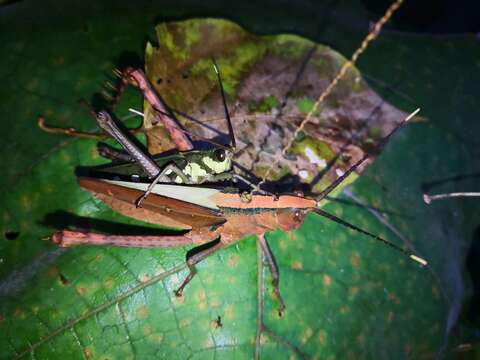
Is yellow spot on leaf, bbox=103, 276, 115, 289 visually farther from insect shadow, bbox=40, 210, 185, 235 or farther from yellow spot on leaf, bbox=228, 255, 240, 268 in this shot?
yellow spot on leaf, bbox=228, 255, 240, 268

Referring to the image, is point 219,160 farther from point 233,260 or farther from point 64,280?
point 64,280

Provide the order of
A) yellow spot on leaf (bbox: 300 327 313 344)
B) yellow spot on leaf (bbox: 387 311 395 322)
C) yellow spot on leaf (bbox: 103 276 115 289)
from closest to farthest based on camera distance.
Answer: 1. yellow spot on leaf (bbox: 103 276 115 289)
2. yellow spot on leaf (bbox: 300 327 313 344)
3. yellow spot on leaf (bbox: 387 311 395 322)

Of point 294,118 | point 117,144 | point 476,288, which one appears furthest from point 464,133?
point 117,144

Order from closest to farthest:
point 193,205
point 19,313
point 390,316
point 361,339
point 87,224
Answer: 1. point 19,313
2. point 87,224
3. point 193,205
4. point 361,339
5. point 390,316

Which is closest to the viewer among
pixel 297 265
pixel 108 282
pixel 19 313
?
pixel 19 313

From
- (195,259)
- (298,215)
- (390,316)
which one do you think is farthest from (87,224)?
(390,316)

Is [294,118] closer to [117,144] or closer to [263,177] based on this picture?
[263,177]

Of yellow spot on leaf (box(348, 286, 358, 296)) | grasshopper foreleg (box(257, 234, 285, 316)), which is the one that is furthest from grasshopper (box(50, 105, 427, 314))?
yellow spot on leaf (box(348, 286, 358, 296))

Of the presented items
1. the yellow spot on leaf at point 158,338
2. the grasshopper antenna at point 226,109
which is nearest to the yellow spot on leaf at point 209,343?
the yellow spot on leaf at point 158,338
